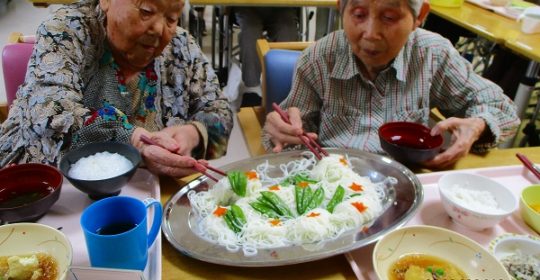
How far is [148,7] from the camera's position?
136 cm

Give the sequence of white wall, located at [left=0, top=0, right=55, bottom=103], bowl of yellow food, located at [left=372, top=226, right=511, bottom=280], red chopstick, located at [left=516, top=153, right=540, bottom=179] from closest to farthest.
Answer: bowl of yellow food, located at [left=372, top=226, right=511, bottom=280] < red chopstick, located at [left=516, top=153, right=540, bottom=179] < white wall, located at [left=0, top=0, right=55, bottom=103]

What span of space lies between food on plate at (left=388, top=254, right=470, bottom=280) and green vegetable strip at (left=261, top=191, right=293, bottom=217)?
32cm

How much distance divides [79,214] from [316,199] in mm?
667

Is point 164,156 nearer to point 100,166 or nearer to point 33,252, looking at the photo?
point 100,166

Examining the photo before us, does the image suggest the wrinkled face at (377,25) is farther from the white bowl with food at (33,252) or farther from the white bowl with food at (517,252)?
the white bowl with food at (33,252)

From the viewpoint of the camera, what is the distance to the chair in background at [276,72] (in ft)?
6.68

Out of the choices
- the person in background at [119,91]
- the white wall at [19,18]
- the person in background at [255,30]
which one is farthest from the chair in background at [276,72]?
the white wall at [19,18]

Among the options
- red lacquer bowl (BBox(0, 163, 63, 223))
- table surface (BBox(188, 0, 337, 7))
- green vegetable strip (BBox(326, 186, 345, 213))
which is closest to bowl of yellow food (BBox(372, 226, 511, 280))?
green vegetable strip (BBox(326, 186, 345, 213))

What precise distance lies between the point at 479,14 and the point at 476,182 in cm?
272

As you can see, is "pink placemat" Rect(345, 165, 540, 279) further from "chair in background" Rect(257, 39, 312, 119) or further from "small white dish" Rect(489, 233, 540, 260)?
"chair in background" Rect(257, 39, 312, 119)

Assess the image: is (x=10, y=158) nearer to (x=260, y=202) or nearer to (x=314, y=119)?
(x=260, y=202)

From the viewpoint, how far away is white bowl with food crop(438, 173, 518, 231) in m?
1.12

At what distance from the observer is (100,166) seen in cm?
Answer: 120

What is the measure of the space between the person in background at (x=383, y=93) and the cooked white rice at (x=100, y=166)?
1.91ft
